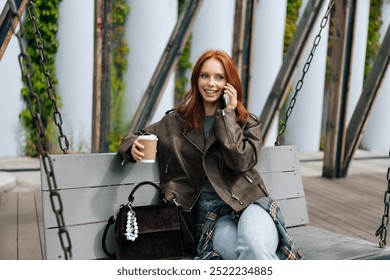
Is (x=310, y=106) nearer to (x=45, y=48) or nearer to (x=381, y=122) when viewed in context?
(x=381, y=122)

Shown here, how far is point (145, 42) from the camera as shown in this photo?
7.26 metres

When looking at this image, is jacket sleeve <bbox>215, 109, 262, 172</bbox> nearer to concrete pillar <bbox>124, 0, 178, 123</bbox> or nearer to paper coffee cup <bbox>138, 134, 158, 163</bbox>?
paper coffee cup <bbox>138, 134, 158, 163</bbox>

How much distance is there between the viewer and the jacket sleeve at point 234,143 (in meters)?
2.54

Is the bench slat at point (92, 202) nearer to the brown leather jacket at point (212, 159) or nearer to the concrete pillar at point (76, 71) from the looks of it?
the brown leather jacket at point (212, 159)

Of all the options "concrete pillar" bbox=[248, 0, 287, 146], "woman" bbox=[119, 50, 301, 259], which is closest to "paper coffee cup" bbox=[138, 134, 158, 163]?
"woman" bbox=[119, 50, 301, 259]

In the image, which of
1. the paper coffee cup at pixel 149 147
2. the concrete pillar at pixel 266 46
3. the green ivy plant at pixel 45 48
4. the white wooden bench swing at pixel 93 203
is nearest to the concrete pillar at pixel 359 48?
the concrete pillar at pixel 266 46

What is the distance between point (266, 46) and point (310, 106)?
1.13m

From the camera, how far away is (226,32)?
7.60m

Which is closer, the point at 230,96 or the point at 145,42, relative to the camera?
the point at 230,96

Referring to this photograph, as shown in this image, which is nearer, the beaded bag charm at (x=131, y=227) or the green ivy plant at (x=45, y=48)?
the beaded bag charm at (x=131, y=227)

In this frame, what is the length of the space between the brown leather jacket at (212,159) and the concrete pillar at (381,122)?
692cm

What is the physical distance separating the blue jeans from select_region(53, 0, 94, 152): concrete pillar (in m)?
4.59

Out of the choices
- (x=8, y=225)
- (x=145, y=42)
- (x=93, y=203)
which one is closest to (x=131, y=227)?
(x=93, y=203)

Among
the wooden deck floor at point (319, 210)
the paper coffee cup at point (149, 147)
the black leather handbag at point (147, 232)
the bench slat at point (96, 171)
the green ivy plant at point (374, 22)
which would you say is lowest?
the wooden deck floor at point (319, 210)
